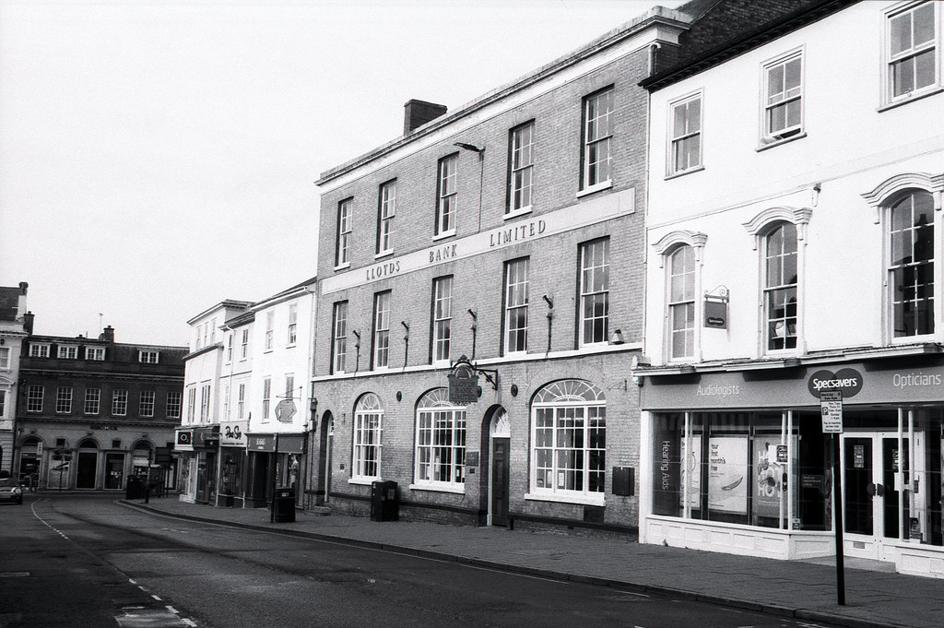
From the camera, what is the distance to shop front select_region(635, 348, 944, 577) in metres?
15.7

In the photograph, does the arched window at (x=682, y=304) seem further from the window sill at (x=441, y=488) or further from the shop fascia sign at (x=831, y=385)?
the window sill at (x=441, y=488)

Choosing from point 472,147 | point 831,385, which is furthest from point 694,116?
point 831,385

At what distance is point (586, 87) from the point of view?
24328mm

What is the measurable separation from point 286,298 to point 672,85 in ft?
74.0

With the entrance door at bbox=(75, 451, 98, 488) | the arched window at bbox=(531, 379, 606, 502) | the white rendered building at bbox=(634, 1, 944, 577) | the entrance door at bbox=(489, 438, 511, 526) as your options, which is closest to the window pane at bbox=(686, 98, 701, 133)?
the white rendered building at bbox=(634, 1, 944, 577)

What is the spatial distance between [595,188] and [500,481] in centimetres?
832

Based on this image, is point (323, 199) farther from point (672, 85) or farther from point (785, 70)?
point (785, 70)

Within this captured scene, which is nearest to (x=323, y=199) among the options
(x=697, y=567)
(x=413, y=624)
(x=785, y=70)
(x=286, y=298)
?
(x=286, y=298)

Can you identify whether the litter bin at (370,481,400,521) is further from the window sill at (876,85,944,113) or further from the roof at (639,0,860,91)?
the window sill at (876,85,944,113)

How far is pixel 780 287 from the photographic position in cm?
1852

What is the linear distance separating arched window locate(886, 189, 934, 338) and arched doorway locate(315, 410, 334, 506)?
75.8 ft

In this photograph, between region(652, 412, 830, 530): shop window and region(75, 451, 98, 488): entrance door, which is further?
region(75, 451, 98, 488): entrance door

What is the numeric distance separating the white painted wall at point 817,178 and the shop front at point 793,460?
700mm

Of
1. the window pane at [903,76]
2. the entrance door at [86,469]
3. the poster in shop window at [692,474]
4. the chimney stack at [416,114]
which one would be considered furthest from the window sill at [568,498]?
the entrance door at [86,469]
